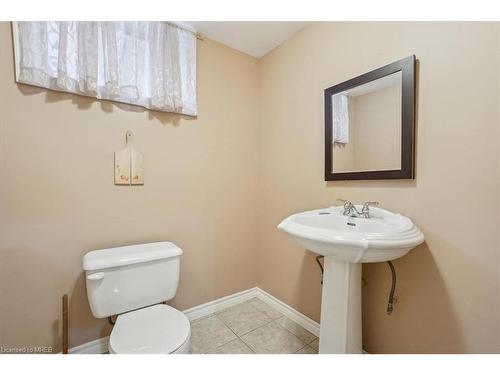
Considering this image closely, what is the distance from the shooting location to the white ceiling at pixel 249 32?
5.49 ft

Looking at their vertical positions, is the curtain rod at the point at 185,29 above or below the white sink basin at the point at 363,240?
above

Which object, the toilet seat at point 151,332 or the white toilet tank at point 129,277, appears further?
the white toilet tank at point 129,277

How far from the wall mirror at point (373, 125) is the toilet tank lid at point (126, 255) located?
1162 mm

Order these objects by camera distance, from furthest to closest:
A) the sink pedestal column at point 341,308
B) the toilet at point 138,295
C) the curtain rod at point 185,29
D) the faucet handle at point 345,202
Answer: the curtain rod at point 185,29 < the faucet handle at point 345,202 < the sink pedestal column at point 341,308 < the toilet at point 138,295

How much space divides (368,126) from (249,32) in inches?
45.5

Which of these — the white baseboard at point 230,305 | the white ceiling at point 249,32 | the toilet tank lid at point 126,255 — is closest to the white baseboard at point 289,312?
the white baseboard at point 230,305

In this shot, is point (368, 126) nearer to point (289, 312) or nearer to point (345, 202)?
point (345, 202)

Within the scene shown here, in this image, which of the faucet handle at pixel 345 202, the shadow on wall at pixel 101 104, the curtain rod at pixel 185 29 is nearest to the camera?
the shadow on wall at pixel 101 104

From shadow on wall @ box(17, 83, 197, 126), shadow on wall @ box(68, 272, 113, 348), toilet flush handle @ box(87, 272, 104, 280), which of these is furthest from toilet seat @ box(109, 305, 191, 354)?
shadow on wall @ box(17, 83, 197, 126)

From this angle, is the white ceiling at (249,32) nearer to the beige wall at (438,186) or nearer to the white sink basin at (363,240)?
the beige wall at (438,186)

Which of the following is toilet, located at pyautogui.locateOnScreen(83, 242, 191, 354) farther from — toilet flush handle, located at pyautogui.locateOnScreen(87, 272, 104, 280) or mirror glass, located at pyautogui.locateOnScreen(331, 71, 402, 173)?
mirror glass, located at pyautogui.locateOnScreen(331, 71, 402, 173)

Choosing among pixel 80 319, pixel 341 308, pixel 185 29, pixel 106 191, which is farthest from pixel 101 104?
pixel 341 308

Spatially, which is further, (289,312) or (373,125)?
(289,312)

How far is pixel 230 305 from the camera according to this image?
78.3 inches
